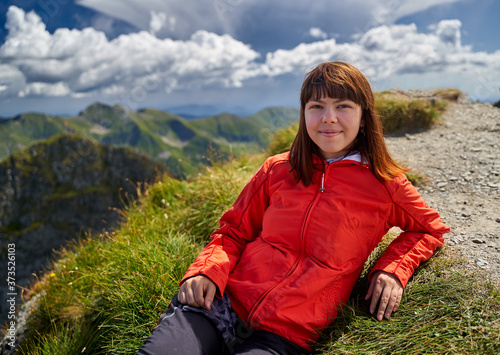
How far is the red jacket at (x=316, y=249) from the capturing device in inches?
104

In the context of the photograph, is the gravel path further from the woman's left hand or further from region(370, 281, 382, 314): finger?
region(370, 281, 382, 314): finger

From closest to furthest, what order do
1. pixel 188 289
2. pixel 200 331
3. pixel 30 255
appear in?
1. pixel 200 331
2. pixel 188 289
3. pixel 30 255

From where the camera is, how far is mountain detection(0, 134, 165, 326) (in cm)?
14200

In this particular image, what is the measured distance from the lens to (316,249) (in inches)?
108

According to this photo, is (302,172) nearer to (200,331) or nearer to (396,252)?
(396,252)

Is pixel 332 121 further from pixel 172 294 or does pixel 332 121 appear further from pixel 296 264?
pixel 172 294

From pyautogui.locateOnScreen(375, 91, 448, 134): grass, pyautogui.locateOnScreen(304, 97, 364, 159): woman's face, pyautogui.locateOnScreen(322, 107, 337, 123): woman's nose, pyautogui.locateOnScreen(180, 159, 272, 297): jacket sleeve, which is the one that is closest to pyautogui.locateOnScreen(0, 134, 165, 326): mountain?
pyautogui.locateOnScreen(375, 91, 448, 134): grass

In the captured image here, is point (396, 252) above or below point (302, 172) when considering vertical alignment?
below

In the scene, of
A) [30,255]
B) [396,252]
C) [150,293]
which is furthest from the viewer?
[30,255]

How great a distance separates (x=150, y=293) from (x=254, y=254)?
68.4 inches

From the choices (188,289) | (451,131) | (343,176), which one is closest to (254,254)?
(188,289)

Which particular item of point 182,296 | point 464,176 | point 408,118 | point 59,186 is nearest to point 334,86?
point 182,296

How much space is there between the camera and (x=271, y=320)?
255cm

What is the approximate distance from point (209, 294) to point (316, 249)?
3.09 feet
